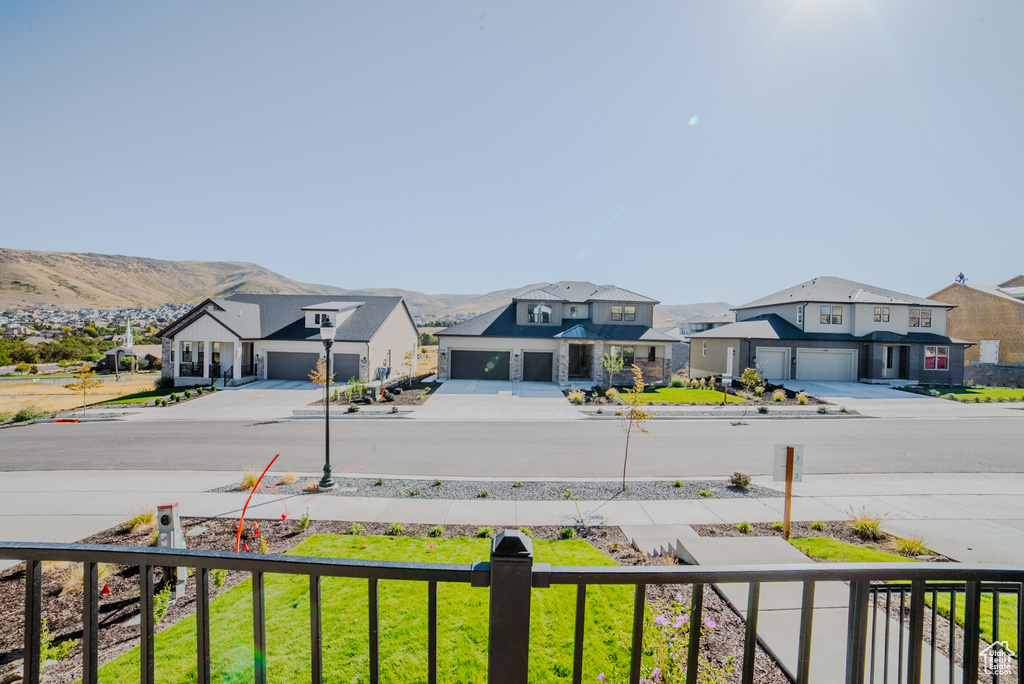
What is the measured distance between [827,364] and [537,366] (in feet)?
65.7

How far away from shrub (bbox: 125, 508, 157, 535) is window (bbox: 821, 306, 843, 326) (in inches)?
1442

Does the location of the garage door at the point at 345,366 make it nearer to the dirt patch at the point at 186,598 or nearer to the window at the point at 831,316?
the dirt patch at the point at 186,598

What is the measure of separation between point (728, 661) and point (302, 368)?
29478 millimetres

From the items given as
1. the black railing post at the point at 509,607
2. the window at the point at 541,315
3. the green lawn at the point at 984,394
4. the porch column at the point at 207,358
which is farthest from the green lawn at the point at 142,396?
the green lawn at the point at 984,394

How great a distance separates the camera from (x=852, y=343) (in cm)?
2950

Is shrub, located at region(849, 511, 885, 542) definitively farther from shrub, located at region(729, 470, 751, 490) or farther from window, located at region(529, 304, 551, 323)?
window, located at region(529, 304, 551, 323)

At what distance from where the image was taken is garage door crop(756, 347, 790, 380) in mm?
29344

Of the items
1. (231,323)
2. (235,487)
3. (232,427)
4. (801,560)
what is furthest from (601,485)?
(231,323)

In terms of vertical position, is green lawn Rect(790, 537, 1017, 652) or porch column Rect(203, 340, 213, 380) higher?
porch column Rect(203, 340, 213, 380)

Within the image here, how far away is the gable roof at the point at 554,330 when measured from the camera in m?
28.6

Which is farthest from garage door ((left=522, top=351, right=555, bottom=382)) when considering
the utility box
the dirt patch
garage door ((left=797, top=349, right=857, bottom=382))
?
the utility box

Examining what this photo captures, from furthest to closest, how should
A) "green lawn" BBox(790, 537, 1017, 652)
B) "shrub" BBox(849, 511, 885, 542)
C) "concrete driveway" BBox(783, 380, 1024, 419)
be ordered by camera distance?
"concrete driveway" BBox(783, 380, 1024, 419) < "shrub" BBox(849, 511, 885, 542) < "green lawn" BBox(790, 537, 1017, 652)

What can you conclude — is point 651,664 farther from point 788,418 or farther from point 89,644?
point 788,418

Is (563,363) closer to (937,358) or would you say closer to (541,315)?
(541,315)
